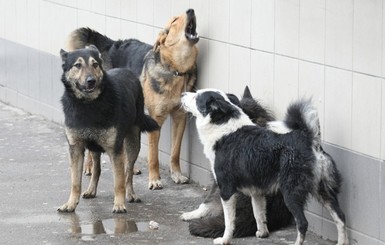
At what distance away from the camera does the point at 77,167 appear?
980cm

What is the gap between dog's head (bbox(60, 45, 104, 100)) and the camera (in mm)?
9375

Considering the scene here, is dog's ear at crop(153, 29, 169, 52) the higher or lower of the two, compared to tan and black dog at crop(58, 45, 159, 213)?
higher

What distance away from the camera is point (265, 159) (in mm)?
8258

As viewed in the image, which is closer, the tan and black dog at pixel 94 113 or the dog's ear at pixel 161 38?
the tan and black dog at pixel 94 113

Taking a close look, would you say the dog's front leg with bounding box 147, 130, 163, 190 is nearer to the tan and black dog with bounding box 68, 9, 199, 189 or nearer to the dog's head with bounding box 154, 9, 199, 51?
the tan and black dog with bounding box 68, 9, 199, 189

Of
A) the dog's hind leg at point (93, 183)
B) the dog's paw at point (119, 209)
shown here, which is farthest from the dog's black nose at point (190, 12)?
the dog's paw at point (119, 209)

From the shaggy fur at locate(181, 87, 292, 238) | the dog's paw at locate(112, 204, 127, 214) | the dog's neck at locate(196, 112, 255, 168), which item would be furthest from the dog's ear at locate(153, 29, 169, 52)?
the dog's neck at locate(196, 112, 255, 168)

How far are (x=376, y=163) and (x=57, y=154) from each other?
516 cm

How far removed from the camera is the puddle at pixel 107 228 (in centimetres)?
910

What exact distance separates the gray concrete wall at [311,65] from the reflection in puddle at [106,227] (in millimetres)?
1452

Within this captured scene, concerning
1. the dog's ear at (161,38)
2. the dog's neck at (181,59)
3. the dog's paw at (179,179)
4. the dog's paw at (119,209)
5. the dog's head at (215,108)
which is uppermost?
the dog's ear at (161,38)

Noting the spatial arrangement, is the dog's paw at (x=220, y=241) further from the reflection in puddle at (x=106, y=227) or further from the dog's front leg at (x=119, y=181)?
the dog's front leg at (x=119, y=181)

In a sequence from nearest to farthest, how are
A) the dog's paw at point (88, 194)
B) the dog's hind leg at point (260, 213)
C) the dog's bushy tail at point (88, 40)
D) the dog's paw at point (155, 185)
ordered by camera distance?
the dog's hind leg at point (260, 213) → the dog's paw at point (88, 194) → the dog's paw at point (155, 185) → the dog's bushy tail at point (88, 40)

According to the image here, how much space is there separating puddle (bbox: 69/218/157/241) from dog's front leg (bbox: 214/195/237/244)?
92 centimetres
